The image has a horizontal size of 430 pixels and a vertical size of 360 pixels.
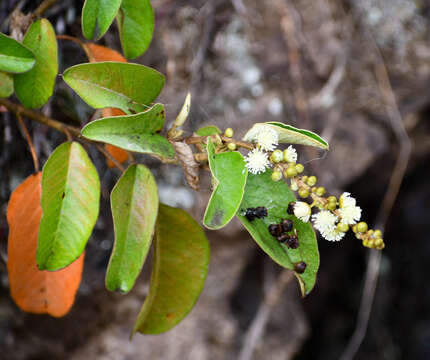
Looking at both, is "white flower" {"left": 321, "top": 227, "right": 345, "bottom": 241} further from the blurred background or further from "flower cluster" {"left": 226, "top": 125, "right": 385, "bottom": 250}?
the blurred background

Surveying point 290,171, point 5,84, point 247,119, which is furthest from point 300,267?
point 247,119

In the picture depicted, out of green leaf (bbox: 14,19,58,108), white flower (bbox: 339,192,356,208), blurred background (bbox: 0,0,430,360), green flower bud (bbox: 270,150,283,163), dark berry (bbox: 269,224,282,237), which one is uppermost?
green leaf (bbox: 14,19,58,108)

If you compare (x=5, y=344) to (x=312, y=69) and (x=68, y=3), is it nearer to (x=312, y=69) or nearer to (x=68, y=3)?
(x=68, y=3)

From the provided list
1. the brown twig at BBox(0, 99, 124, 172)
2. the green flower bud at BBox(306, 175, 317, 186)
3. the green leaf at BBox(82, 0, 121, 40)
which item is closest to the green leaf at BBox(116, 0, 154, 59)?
the green leaf at BBox(82, 0, 121, 40)

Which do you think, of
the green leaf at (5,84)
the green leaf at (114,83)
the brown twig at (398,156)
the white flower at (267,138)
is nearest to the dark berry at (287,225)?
the white flower at (267,138)

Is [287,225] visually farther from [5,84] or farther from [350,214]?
[5,84]

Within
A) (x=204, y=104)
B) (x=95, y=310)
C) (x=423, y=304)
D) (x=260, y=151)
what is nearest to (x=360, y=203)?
(x=423, y=304)

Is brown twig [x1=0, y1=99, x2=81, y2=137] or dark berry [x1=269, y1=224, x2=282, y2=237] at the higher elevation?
brown twig [x1=0, y1=99, x2=81, y2=137]
